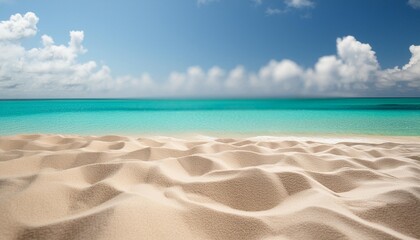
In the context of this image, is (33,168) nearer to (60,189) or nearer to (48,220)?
(60,189)

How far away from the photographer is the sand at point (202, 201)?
1.02 metres

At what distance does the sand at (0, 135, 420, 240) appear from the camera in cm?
102

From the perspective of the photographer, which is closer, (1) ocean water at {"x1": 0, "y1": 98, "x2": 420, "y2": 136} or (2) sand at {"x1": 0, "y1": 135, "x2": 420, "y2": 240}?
(2) sand at {"x1": 0, "y1": 135, "x2": 420, "y2": 240}

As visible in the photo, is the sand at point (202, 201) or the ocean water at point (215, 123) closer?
the sand at point (202, 201)

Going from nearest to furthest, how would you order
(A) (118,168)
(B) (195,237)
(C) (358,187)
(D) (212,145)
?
1. (B) (195,237)
2. (C) (358,187)
3. (A) (118,168)
4. (D) (212,145)

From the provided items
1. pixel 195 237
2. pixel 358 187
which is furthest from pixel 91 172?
pixel 358 187

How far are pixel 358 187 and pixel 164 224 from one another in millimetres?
1184

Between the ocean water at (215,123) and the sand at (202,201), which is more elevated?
the sand at (202,201)

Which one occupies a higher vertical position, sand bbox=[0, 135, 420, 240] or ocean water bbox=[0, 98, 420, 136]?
sand bbox=[0, 135, 420, 240]

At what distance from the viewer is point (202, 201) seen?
53.1 inches

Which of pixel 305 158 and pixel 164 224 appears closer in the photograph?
pixel 164 224

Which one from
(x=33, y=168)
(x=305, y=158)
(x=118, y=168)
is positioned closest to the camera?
(x=118, y=168)

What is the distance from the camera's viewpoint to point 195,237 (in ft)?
3.28

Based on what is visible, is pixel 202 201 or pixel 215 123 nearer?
pixel 202 201
